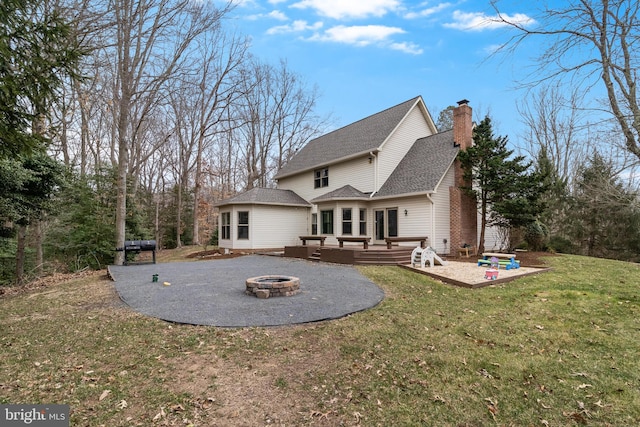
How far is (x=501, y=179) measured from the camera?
12.6m

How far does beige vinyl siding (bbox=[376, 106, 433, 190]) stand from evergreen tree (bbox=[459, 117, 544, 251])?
348 centimetres

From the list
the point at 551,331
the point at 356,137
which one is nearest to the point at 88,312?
the point at 551,331

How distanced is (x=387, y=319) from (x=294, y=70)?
28.2 m

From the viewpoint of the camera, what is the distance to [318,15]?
12.8m

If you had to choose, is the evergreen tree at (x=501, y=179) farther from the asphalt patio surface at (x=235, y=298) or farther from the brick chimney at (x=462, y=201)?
the asphalt patio surface at (x=235, y=298)

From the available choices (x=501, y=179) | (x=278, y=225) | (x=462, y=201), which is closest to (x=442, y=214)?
(x=462, y=201)

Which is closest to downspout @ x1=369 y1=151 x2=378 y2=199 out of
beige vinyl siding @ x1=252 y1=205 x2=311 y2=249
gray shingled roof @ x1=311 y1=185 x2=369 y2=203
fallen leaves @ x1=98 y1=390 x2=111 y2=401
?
gray shingled roof @ x1=311 y1=185 x2=369 y2=203

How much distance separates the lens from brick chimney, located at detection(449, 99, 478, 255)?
44.7 ft

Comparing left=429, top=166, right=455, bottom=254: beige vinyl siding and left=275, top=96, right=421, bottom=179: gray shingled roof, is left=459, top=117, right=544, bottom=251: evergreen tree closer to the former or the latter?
left=429, top=166, right=455, bottom=254: beige vinyl siding

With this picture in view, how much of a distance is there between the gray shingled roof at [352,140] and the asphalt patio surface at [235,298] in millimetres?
8637

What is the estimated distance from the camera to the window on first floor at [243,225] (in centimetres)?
1692

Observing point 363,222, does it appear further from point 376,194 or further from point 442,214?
point 442,214

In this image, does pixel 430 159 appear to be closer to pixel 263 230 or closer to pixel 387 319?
pixel 263 230

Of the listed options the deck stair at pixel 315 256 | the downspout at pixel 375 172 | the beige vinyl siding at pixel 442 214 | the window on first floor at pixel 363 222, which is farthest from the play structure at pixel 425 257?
the downspout at pixel 375 172
